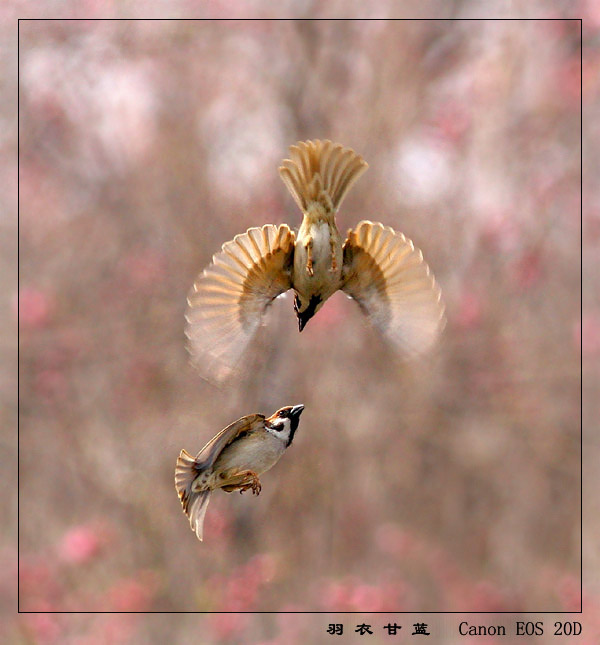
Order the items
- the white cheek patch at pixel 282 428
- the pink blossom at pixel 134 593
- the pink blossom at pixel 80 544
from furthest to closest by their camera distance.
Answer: the pink blossom at pixel 80 544 → the pink blossom at pixel 134 593 → the white cheek patch at pixel 282 428

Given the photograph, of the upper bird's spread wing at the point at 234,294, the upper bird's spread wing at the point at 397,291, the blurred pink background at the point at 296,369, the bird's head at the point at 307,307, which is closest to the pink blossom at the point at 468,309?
the blurred pink background at the point at 296,369

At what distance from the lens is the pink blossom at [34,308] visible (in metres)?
4.36

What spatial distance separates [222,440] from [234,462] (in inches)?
3.4

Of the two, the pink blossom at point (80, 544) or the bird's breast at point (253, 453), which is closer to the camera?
the bird's breast at point (253, 453)

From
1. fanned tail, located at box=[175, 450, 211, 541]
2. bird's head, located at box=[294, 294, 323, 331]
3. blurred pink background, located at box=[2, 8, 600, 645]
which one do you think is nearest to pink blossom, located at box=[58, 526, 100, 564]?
blurred pink background, located at box=[2, 8, 600, 645]

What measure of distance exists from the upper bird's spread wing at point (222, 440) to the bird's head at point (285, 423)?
0.04m

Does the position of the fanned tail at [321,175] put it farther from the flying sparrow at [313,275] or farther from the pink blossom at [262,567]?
the pink blossom at [262,567]

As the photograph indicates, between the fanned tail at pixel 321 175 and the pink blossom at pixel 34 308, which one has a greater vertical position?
the fanned tail at pixel 321 175

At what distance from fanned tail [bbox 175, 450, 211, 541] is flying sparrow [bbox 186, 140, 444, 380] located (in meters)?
0.16

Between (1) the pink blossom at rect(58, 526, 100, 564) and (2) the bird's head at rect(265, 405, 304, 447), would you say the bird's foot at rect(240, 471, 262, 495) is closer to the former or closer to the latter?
(2) the bird's head at rect(265, 405, 304, 447)

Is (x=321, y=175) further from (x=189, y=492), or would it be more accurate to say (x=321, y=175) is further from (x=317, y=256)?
(x=189, y=492)

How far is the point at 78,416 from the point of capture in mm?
4418

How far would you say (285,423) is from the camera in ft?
5.35

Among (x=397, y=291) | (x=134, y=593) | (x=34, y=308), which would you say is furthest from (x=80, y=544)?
(x=397, y=291)
